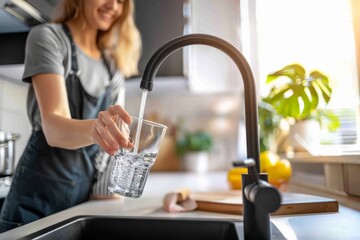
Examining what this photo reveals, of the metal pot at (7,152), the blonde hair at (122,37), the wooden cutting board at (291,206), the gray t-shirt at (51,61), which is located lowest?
the wooden cutting board at (291,206)

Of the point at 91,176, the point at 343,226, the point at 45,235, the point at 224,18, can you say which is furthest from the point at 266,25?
the point at 91,176

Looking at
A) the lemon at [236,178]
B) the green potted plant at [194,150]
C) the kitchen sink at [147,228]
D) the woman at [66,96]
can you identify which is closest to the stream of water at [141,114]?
the woman at [66,96]

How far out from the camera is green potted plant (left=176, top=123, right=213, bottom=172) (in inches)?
110

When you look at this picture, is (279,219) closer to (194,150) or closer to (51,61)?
(51,61)

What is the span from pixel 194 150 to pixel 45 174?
212 cm

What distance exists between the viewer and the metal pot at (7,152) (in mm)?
688

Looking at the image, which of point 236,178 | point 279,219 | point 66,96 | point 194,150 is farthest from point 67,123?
point 194,150

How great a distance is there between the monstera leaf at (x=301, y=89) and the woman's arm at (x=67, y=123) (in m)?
0.35

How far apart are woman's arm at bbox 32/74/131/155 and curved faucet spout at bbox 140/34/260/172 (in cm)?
7

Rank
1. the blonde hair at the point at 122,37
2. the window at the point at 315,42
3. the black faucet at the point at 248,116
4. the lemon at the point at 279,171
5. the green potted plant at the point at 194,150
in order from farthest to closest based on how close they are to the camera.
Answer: the green potted plant at the point at 194,150, the lemon at the point at 279,171, the blonde hair at the point at 122,37, the window at the point at 315,42, the black faucet at the point at 248,116

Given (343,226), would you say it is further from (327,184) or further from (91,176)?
(91,176)

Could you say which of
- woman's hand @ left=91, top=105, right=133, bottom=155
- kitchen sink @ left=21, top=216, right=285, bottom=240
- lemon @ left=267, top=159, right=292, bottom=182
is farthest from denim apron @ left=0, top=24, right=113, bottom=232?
lemon @ left=267, top=159, right=292, bottom=182

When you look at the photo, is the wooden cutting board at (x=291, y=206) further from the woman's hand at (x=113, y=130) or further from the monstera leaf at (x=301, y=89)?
the woman's hand at (x=113, y=130)

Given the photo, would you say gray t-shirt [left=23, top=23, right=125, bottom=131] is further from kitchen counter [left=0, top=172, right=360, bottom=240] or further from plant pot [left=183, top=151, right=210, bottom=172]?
plant pot [left=183, top=151, right=210, bottom=172]
